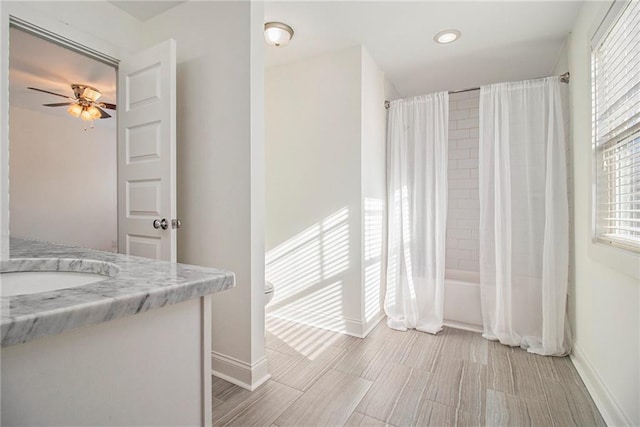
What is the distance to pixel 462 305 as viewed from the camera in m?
2.72

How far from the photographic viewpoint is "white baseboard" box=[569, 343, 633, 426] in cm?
142

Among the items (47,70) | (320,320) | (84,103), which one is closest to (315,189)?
(320,320)

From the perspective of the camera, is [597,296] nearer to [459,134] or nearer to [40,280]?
[459,134]

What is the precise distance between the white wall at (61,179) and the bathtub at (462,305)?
13.6 feet

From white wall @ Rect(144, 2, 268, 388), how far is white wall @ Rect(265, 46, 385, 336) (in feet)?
2.87

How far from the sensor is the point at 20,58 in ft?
9.94

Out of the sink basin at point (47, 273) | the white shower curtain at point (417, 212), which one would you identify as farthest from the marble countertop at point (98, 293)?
the white shower curtain at point (417, 212)

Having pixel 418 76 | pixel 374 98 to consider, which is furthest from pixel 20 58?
pixel 418 76

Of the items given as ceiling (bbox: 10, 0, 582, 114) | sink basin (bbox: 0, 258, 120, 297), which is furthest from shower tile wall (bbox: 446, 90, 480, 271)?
sink basin (bbox: 0, 258, 120, 297)

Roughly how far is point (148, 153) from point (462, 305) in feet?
9.07

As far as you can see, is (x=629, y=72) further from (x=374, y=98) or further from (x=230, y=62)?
(x=230, y=62)

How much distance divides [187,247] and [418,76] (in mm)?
2664

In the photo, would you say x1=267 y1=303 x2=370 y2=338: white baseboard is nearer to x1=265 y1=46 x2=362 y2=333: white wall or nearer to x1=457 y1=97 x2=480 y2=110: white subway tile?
x1=265 y1=46 x2=362 y2=333: white wall

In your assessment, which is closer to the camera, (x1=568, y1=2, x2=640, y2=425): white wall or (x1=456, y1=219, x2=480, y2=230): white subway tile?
(x1=568, y1=2, x2=640, y2=425): white wall
